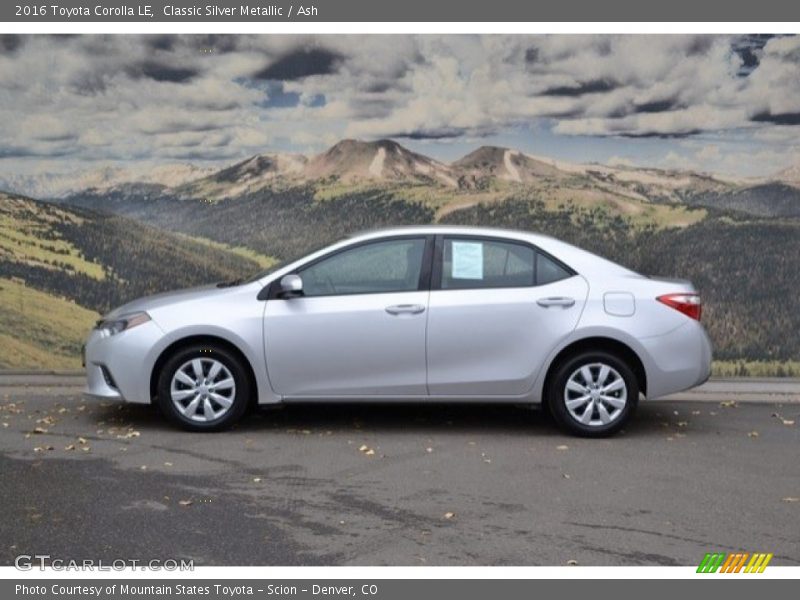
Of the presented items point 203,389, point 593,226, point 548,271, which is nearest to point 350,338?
point 203,389

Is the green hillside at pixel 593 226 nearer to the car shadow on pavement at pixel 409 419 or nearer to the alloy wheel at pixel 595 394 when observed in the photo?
the car shadow on pavement at pixel 409 419

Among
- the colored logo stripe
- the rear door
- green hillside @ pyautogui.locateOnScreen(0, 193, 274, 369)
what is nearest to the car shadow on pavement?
the rear door

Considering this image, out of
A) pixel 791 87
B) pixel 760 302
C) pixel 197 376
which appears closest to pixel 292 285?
pixel 197 376

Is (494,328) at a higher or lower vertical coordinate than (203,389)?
higher

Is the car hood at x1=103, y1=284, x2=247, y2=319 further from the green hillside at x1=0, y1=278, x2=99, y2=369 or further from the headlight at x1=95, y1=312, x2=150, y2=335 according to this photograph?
the green hillside at x1=0, y1=278, x2=99, y2=369

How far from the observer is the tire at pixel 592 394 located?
8.21m

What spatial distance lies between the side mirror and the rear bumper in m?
2.48

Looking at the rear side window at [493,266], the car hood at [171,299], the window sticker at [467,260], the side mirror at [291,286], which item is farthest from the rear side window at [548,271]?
the car hood at [171,299]

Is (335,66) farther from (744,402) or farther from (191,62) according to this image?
(744,402)

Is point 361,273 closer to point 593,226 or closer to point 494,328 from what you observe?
point 494,328

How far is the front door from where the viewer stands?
8203 mm

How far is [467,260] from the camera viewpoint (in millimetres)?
8391

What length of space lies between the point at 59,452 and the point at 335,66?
17.1 ft

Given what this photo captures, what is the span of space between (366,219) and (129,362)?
4.08 metres
